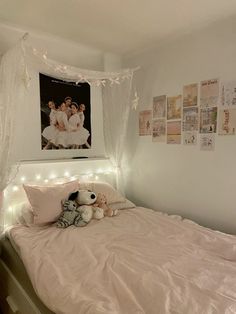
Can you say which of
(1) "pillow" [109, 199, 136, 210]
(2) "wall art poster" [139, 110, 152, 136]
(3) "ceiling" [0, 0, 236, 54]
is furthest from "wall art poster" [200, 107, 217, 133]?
(1) "pillow" [109, 199, 136, 210]

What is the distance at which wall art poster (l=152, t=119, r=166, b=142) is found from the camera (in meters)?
2.90

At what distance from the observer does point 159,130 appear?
295 cm

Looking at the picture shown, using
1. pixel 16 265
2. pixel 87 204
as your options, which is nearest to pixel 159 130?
pixel 87 204

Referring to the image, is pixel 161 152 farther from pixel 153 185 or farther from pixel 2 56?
pixel 2 56

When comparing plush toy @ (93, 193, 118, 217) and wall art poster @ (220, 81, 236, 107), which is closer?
wall art poster @ (220, 81, 236, 107)

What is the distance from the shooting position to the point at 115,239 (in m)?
1.97

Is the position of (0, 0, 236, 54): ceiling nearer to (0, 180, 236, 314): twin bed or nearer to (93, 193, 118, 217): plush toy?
(93, 193, 118, 217): plush toy

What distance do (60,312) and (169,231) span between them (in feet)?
3.80

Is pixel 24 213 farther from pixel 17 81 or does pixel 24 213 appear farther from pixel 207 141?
pixel 207 141

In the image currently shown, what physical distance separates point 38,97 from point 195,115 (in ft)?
5.60

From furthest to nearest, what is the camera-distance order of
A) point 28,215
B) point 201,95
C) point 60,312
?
point 201,95 → point 28,215 → point 60,312

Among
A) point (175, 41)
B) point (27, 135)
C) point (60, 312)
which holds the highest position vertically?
point (175, 41)

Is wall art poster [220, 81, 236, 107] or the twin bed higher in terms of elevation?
wall art poster [220, 81, 236, 107]

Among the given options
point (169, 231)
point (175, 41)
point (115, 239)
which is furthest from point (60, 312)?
point (175, 41)
